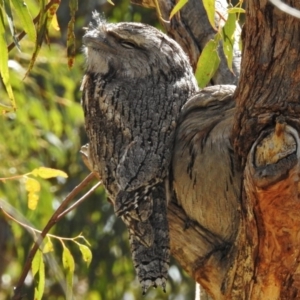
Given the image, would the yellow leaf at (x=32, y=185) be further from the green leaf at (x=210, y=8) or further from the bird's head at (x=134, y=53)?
the green leaf at (x=210, y=8)

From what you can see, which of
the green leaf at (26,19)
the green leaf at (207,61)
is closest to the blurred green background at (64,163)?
the green leaf at (207,61)

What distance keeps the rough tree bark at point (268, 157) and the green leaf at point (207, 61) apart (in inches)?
25.9

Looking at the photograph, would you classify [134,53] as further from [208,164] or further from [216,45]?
[208,164]

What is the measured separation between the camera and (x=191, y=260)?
3.54m

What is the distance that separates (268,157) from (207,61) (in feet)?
3.51

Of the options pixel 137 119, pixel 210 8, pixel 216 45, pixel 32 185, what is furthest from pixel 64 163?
pixel 210 8

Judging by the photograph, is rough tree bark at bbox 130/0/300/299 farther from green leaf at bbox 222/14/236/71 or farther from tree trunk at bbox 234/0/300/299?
green leaf at bbox 222/14/236/71

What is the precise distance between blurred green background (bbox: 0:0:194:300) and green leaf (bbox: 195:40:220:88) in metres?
3.06

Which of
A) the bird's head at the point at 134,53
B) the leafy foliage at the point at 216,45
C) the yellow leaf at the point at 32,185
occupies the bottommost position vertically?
the yellow leaf at the point at 32,185

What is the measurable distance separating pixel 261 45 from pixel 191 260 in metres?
0.98

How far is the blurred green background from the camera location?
7.22 m

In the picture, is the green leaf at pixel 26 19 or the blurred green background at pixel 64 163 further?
the blurred green background at pixel 64 163

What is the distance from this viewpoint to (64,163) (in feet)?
27.4

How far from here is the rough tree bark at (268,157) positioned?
2.79 m
